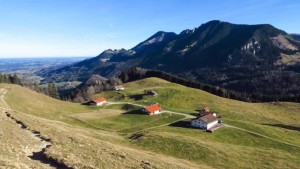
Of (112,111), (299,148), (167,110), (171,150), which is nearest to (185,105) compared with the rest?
(167,110)

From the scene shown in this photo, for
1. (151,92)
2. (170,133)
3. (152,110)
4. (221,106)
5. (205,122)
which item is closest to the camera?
(170,133)

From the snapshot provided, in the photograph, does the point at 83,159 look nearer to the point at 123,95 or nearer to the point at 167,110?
the point at 167,110

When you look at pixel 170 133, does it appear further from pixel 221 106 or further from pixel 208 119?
pixel 221 106

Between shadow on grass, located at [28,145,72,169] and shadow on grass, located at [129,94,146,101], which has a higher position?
shadow on grass, located at [28,145,72,169]

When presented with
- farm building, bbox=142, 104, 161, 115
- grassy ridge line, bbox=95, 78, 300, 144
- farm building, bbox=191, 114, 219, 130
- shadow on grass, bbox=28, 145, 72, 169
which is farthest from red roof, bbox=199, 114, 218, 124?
shadow on grass, bbox=28, 145, 72, 169

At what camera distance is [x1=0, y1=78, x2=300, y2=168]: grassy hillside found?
51188mm

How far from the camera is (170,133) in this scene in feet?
293

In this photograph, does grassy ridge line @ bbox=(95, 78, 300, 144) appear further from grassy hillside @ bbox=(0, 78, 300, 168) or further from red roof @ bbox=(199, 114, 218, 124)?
red roof @ bbox=(199, 114, 218, 124)

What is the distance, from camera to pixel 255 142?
90.8 metres

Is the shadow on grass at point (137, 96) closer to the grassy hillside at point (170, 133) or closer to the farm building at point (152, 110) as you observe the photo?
the grassy hillside at point (170, 133)

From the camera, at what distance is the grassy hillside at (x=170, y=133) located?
168 feet

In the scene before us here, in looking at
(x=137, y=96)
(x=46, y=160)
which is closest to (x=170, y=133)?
(x=46, y=160)

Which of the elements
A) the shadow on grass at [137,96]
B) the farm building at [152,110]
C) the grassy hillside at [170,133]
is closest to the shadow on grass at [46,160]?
the grassy hillside at [170,133]

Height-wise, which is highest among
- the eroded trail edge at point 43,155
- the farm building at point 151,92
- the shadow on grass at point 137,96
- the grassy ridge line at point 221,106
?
the eroded trail edge at point 43,155
